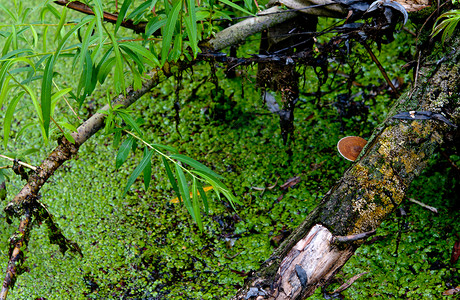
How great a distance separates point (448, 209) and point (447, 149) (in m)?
0.26

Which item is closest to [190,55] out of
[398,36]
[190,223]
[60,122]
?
[60,122]

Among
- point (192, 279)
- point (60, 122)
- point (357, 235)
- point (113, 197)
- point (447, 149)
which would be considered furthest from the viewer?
point (113, 197)

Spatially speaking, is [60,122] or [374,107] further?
[374,107]

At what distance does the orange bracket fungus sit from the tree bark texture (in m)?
0.06

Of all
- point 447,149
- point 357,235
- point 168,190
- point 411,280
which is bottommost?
point 411,280

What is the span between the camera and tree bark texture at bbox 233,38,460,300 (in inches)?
39.8

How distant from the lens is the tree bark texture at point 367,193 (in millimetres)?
1011

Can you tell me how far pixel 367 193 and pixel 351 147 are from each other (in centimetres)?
24

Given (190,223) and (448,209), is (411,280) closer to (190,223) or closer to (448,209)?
(448,209)

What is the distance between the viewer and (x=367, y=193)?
3.69 ft

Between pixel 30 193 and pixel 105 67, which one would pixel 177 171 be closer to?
pixel 105 67

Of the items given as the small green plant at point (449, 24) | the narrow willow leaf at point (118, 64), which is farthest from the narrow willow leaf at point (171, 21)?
Result: the small green plant at point (449, 24)

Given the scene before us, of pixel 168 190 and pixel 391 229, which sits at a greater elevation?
pixel 168 190

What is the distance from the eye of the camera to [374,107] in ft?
6.53
